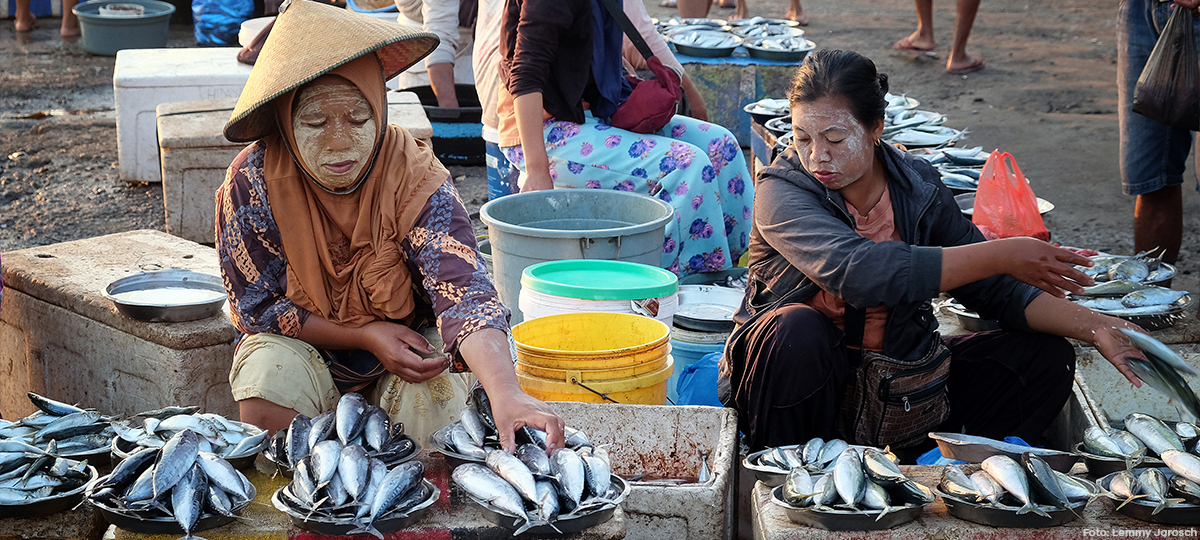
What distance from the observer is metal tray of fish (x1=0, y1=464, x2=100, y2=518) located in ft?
7.33

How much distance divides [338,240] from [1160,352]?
215 cm

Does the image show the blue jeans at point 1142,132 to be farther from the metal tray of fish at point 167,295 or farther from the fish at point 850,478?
the metal tray of fish at point 167,295

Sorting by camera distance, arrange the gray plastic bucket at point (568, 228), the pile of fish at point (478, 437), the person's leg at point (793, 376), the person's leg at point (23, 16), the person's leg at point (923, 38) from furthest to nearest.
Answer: the person's leg at point (23, 16)
the person's leg at point (923, 38)
the gray plastic bucket at point (568, 228)
the person's leg at point (793, 376)
the pile of fish at point (478, 437)

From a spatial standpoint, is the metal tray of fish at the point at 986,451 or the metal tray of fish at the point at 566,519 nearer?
the metal tray of fish at the point at 566,519

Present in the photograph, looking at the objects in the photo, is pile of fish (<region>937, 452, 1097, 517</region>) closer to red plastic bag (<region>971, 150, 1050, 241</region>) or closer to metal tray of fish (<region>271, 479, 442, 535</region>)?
metal tray of fish (<region>271, 479, 442, 535</region>)

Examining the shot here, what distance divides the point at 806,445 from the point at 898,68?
798cm

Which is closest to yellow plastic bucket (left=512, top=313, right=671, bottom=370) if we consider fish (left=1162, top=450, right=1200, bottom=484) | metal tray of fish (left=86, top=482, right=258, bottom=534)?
Result: metal tray of fish (left=86, top=482, right=258, bottom=534)

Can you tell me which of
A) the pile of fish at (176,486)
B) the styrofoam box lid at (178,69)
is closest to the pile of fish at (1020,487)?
the pile of fish at (176,486)

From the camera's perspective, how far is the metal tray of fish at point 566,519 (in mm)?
2107

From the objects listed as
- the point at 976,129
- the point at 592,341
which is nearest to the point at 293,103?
the point at 592,341

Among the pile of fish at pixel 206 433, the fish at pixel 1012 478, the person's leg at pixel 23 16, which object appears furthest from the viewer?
the person's leg at pixel 23 16

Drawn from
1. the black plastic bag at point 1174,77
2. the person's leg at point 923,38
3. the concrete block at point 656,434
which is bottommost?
the concrete block at point 656,434

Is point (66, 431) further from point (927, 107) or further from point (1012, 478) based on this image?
point (927, 107)

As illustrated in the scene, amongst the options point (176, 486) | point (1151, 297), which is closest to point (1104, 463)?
point (1151, 297)
